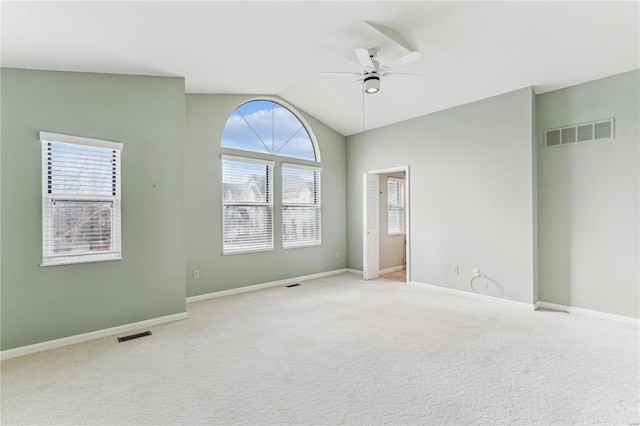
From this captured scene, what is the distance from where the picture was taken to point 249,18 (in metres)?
2.62

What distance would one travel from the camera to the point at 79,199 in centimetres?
308

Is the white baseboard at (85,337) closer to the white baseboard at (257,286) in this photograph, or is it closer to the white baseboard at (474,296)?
the white baseboard at (257,286)

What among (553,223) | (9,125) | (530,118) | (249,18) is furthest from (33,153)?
(553,223)

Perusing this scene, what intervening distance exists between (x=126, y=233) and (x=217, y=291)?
5.69 feet

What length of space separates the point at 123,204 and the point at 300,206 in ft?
9.92

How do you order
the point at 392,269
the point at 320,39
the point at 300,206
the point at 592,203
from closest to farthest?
the point at 320,39 → the point at 592,203 → the point at 300,206 → the point at 392,269

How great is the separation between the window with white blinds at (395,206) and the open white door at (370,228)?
648 mm

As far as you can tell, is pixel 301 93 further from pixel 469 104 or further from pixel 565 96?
pixel 565 96

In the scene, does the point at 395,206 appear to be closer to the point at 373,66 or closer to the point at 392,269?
the point at 392,269

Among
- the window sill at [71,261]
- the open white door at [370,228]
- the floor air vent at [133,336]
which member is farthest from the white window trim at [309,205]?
the window sill at [71,261]

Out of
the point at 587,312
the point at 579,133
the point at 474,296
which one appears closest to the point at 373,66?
the point at 579,133

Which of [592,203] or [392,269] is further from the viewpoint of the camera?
[392,269]

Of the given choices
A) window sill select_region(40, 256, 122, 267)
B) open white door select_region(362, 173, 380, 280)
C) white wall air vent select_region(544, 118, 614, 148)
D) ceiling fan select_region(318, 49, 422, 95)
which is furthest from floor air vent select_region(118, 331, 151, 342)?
white wall air vent select_region(544, 118, 614, 148)

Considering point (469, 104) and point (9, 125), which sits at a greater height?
point (469, 104)
